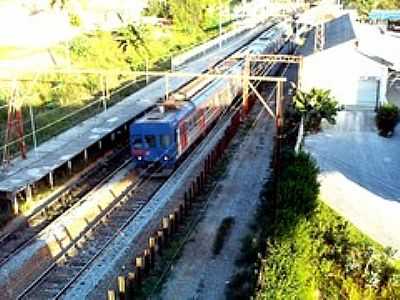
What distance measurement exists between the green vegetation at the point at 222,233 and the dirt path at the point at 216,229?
0.34 feet

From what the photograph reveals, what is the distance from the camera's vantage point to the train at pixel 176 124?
2116 cm

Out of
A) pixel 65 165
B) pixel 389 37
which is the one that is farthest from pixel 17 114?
pixel 389 37

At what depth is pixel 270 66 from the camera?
1560 inches

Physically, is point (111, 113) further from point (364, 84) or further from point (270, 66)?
point (270, 66)

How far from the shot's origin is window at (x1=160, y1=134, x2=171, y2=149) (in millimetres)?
21078

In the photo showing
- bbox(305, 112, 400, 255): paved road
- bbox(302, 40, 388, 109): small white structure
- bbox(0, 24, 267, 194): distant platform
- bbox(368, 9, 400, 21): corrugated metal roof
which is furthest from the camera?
bbox(368, 9, 400, 21): corrugated metal roof

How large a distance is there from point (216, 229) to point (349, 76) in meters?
13.0

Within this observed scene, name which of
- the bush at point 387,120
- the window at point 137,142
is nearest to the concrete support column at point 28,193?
the window at point 137,142

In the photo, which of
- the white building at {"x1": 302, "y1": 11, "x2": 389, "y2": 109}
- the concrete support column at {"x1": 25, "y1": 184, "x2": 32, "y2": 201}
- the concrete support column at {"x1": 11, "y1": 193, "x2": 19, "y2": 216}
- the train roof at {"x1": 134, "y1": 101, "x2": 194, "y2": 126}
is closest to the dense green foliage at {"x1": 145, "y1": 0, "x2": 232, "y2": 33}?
the white building at {"x1": 302, "y1": 11, "x2": 389, "y2": 109}

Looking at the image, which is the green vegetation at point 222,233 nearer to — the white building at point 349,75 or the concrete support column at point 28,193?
the concrete support column at point 28,193

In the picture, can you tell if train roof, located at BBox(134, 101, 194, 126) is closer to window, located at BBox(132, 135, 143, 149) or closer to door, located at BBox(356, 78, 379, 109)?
window, located at BBox(132, 135, 143, 149)

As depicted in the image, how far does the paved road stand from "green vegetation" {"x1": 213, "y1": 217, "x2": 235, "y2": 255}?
2812mm

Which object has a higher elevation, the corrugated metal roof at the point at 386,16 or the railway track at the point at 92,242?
the corrugated metal roof at the point at 386,16

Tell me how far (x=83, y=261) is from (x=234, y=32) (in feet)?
153
